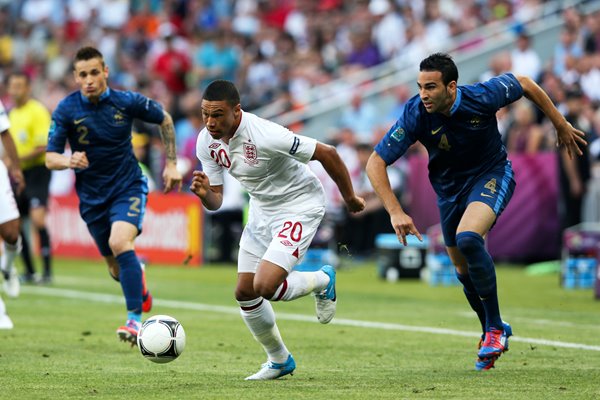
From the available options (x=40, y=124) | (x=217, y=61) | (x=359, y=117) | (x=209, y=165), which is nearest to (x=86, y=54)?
(x=209, y=165)

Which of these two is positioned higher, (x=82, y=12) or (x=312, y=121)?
(x=82, y=12)

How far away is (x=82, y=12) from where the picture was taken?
1294 inches

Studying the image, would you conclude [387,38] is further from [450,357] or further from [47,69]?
[450,357]

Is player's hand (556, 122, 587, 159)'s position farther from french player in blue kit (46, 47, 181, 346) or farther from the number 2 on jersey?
french player in blue kit (46, 47, 181, 346)

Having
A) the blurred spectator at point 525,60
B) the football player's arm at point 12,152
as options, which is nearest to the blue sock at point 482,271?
the football player's arm at point 12,152

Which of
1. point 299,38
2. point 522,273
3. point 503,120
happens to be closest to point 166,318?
point 522,273

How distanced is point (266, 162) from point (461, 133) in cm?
151

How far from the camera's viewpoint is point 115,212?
428 inches

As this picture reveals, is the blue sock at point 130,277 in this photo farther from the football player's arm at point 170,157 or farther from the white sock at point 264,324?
the white sock at point 264,324

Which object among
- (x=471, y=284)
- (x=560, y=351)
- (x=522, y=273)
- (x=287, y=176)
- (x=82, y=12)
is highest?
(x=82, y=12)

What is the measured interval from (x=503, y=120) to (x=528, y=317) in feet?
27.8

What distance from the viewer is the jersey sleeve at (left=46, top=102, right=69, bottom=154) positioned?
10.7 metres

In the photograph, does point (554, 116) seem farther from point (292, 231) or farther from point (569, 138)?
point (292, 231)

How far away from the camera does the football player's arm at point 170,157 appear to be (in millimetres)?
10406
